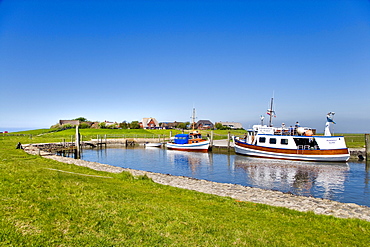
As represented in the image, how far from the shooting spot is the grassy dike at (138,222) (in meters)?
5.94

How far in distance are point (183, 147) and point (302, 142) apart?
2476cm

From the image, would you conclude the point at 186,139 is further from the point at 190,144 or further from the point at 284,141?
the point at 284,141

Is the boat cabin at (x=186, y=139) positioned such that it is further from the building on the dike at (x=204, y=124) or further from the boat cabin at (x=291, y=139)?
the building on the dike at (x=204, y=124)

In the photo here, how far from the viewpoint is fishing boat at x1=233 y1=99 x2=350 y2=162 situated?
38906 millimetres

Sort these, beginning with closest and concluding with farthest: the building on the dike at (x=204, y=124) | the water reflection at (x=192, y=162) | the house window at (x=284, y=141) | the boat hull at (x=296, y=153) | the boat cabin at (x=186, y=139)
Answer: the water reflection at (x=192, y=162) < the boat hull at (x=296, y=153) < the house window at (x=284, y=141) < the boat cabin at (x=186, y=139) < the building on the dike at (x=204, y=124)

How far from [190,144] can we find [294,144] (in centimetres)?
2215

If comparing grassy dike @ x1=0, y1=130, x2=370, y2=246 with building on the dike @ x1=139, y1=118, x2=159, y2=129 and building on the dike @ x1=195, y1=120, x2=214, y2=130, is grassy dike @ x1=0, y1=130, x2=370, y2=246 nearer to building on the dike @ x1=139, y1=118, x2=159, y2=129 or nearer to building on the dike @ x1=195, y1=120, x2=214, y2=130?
building on the dike @ x1=195, y1=120, x2=214, y2=130

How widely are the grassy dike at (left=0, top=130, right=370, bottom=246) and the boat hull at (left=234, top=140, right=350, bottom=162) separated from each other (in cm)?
3391

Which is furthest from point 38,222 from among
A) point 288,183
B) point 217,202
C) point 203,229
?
point 288,183

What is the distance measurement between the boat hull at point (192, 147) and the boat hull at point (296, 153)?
862 cm

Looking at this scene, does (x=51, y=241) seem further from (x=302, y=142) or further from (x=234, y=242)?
(x=302, y=142)

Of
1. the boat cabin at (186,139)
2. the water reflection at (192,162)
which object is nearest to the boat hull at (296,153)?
the water reflection at (192,162)

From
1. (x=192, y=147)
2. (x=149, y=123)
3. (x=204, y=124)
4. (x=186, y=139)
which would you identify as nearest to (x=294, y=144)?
(x=192, y=147)

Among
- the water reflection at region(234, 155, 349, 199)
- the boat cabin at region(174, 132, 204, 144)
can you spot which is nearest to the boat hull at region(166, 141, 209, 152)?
the boat cabin at region(174, 132, 204, 144)
